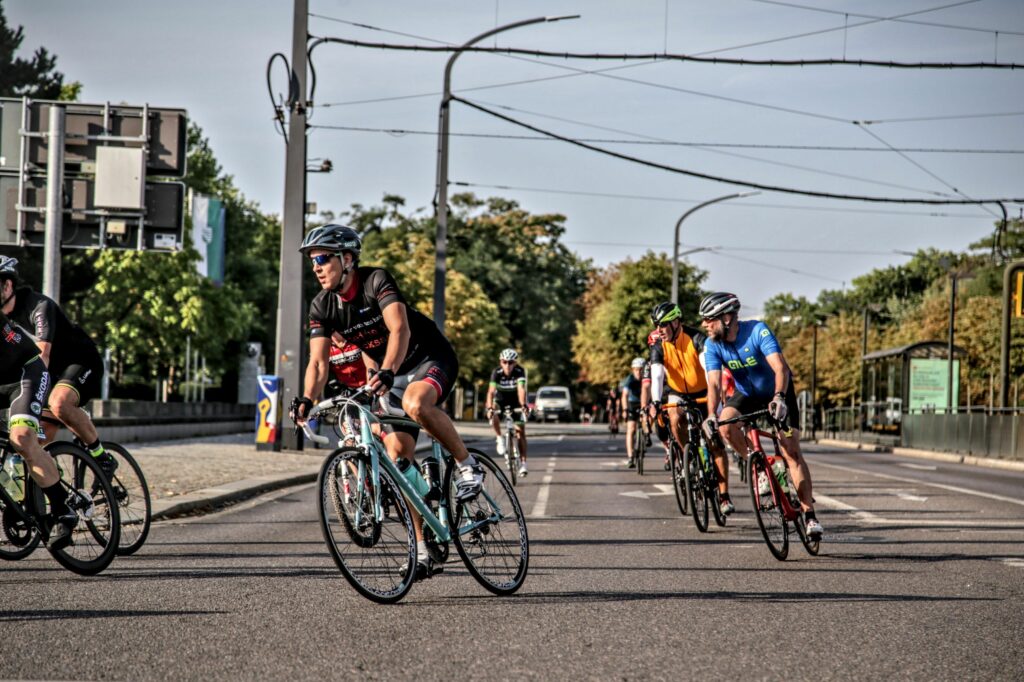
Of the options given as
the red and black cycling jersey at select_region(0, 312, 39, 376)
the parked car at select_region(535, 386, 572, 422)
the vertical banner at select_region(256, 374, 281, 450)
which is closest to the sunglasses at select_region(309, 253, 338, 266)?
the red and black cycling jersey at select_region(0, 312, 39, 376)

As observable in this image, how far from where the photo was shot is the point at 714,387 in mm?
9852

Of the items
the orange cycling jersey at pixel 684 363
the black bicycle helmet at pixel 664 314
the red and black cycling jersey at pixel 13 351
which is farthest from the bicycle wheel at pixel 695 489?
the red and black cycling jersey at pixel 13 351

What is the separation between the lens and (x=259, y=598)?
6848 mm

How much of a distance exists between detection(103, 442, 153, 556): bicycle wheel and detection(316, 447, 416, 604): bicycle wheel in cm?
256

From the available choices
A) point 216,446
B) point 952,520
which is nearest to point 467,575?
point 952,520

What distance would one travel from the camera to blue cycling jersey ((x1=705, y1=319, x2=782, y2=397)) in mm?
9492

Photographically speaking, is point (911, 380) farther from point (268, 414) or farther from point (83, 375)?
point (83, 375)

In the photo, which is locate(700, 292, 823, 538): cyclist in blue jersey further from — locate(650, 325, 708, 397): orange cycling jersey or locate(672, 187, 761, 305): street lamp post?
locate(672, 187, 761, 305): street lamp post

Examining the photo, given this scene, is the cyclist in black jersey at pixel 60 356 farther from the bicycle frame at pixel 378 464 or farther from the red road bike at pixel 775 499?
the red road bike at pixel 775 499

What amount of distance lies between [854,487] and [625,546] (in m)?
8.73

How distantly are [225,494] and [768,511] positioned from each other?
22.4ft

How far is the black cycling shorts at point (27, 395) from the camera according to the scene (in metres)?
7.45

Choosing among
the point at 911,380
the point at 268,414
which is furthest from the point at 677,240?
the point at 268,414

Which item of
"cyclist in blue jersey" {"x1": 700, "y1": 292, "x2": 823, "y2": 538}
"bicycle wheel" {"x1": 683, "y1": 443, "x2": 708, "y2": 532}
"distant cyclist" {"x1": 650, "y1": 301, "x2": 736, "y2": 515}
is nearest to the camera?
"cyclist in blue jersey" {"x1": 700, "y1": 292, "x2": 823, "y2": 538}
